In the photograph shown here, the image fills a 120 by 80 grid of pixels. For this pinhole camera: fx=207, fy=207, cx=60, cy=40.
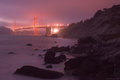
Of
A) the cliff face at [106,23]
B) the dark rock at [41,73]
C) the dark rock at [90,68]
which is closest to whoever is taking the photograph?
the dark rock at [90,68]

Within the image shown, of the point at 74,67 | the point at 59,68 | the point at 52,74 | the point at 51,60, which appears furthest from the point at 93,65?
the point at 51,60

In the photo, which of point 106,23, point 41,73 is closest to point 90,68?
point 41,73

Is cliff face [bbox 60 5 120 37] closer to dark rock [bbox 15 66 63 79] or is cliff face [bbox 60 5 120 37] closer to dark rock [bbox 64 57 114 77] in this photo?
dark rock [bbox 64 57 114 77]

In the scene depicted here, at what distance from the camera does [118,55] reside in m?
10.4

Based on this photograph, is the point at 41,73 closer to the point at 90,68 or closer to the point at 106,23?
the point at 90,68

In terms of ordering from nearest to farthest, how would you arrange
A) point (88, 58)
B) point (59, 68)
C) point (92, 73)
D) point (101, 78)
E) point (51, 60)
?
point (101, 78), point (92, 73), point (88, 58), point (59, 68), point (51, 60)

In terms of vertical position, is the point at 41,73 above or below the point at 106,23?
below

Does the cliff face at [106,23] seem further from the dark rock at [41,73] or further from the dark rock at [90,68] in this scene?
the dark rock at [41,73]

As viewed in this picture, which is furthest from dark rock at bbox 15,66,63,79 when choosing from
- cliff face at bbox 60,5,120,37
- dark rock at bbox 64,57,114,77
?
cliff face at bbox 60,5,120,37

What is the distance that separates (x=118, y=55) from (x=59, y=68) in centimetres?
378

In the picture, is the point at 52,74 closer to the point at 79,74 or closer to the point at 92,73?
the point at 79,74

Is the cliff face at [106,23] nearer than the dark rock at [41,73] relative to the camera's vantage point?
No

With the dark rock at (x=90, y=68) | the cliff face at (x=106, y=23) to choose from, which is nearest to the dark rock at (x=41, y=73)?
the dark rock at (x=90, y=68)

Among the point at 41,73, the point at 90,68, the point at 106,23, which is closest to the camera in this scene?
the point at 90,68
